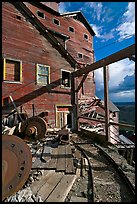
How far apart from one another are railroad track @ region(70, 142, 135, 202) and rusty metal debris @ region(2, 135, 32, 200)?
1.34m

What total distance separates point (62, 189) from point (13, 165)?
1092 mm

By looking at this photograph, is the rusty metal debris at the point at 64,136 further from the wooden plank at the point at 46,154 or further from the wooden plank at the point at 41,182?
the wooden plank at the point at 41,182

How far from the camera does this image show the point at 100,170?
3805mm

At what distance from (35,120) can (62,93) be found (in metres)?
3.63

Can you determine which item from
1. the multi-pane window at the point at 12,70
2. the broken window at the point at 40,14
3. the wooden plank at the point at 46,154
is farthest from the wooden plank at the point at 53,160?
the broken window at the point at 40,14

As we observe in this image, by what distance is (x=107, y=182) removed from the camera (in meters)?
3.25

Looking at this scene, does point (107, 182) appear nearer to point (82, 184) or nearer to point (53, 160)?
point (82, 184)

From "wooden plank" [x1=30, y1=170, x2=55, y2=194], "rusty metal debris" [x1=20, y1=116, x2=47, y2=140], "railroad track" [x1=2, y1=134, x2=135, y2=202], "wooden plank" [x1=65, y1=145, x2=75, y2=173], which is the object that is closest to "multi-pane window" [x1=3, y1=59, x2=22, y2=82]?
"rusty metal debris" [x1=20, y1=116, x2=47, y2=140]

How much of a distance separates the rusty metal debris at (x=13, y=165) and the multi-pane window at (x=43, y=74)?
249 inches

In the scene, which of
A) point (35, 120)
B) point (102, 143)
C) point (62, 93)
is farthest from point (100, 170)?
point (62, 93)

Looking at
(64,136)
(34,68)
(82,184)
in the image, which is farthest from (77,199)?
(34,68)

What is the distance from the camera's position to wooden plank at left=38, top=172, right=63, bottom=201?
2650 millimetres

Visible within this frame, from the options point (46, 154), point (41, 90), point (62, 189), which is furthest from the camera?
point (41, 90)

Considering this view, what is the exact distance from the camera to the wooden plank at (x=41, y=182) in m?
2.79
